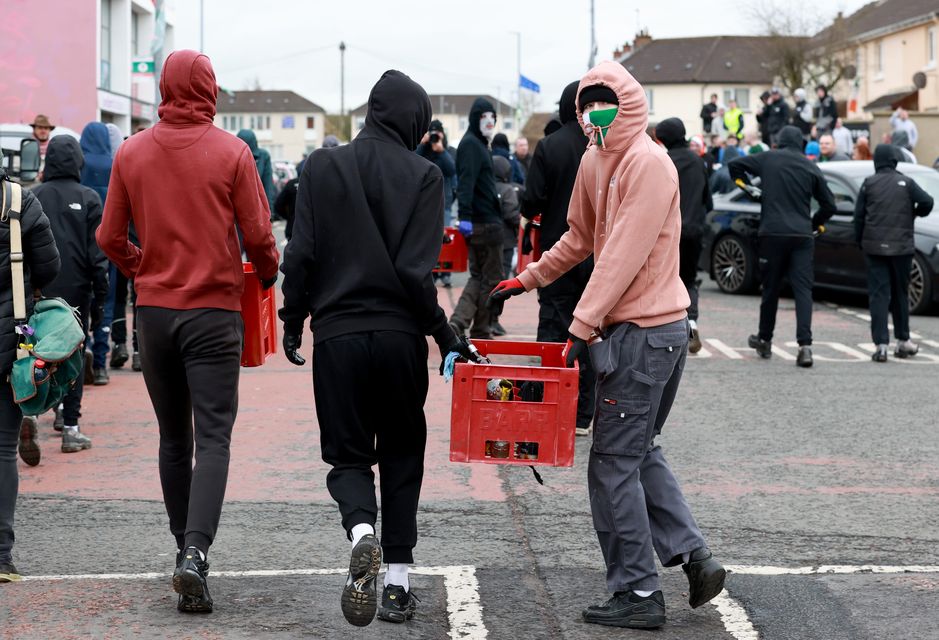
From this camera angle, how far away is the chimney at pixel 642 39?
10669 centimetres

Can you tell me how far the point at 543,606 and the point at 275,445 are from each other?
3616mm

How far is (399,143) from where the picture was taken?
16.3 feet

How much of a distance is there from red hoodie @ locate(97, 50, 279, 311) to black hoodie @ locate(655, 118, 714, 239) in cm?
697

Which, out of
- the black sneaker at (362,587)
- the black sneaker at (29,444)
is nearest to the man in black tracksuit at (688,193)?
the black sneaker at (29,444)

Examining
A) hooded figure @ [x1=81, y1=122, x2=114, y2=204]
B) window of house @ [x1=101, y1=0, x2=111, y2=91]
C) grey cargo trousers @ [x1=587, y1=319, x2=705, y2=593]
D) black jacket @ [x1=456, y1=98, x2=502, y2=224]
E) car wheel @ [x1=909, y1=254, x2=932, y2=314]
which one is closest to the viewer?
grey cargo trousers @ [x1=587, y1=319, x2=705, y2=593]

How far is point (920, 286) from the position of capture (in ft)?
50.2

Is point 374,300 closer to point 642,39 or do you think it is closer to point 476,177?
point 476,177

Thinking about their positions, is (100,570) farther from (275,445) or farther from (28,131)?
(28,131)

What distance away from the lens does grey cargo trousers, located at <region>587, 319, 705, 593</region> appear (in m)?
5.00

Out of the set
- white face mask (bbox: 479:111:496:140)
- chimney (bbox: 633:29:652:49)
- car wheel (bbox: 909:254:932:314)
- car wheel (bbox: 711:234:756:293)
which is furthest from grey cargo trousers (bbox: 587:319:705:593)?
chimney (bbox: 633:29:652:49)

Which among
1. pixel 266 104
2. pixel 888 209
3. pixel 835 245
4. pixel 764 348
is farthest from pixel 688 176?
pixel 266 104

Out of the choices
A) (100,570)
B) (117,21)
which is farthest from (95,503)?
(117,21)

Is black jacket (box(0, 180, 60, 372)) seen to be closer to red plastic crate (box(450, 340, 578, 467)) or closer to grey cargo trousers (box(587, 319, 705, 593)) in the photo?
red plastic crate (box(450, 340, 578, 467))

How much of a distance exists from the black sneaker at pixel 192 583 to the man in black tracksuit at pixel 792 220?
25.7 ft
